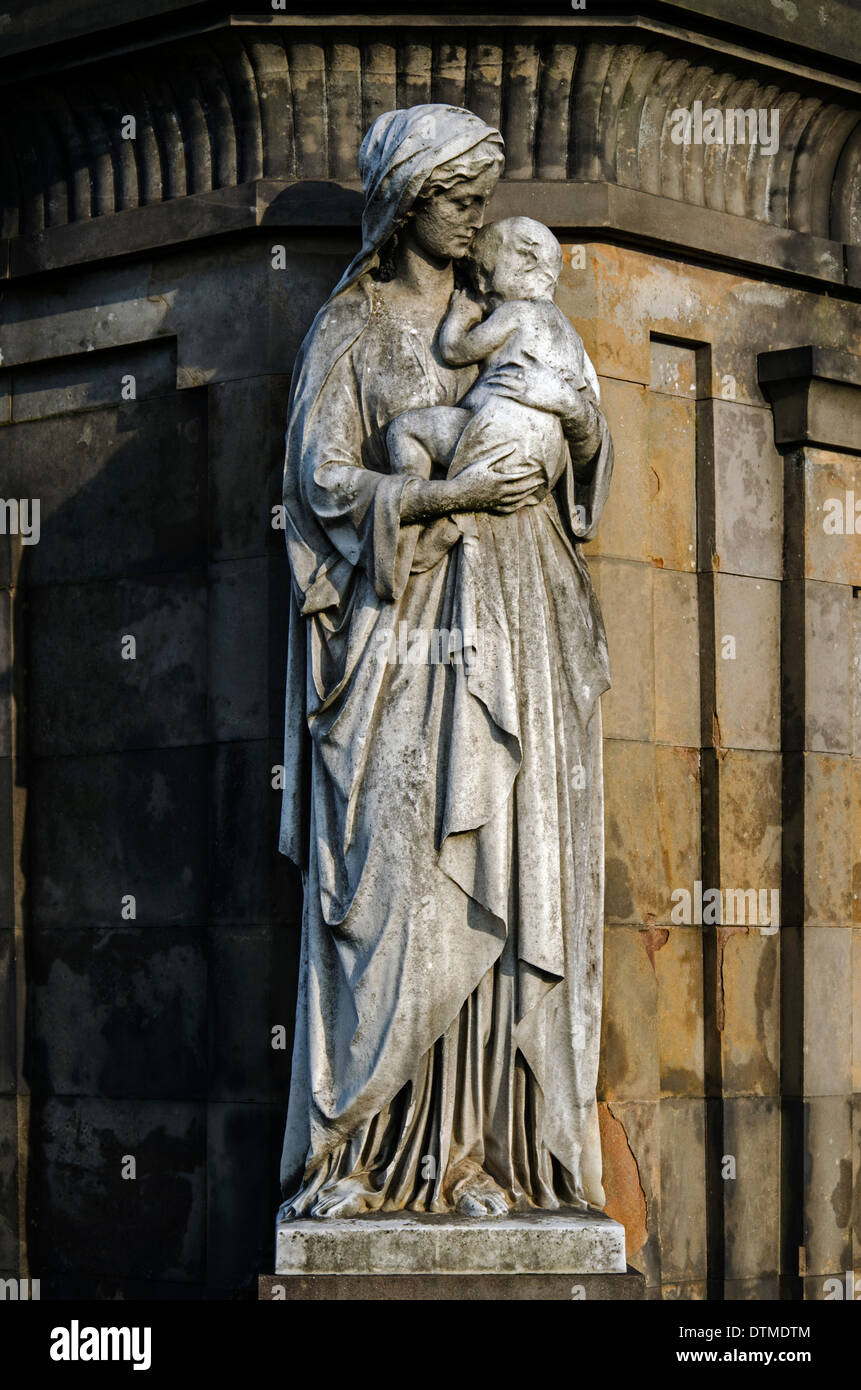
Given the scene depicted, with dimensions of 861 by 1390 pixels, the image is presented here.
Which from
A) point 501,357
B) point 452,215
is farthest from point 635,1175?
point 452,215

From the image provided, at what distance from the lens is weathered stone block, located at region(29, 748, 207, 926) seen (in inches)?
425

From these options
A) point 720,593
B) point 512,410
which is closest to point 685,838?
point 720,593

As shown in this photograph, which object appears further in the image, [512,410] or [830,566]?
[830,566]

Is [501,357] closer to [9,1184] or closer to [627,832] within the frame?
[627,832]

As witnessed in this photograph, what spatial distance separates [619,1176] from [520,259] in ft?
12.4

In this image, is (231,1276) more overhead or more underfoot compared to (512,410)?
more underfoot

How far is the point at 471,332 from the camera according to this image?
987cm

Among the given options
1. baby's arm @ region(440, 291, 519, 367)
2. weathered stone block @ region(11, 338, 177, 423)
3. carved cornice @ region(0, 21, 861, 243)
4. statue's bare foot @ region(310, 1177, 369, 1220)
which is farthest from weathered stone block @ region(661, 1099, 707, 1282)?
carved cornice @ region(0, 21, 861, 243)

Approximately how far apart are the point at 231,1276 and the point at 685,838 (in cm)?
268

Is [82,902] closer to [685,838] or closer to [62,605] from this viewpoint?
[62,605]

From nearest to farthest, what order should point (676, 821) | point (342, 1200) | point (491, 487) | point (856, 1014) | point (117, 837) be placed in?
1. point (342, 1200)
2. point (491, 487)
3. point (676, 821)
4. point (117, 837)
5. point (856, 1014)

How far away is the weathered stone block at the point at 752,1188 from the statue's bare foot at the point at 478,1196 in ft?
5.36

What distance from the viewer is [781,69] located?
1088 cm

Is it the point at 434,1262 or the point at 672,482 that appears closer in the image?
the point at 434,1262
